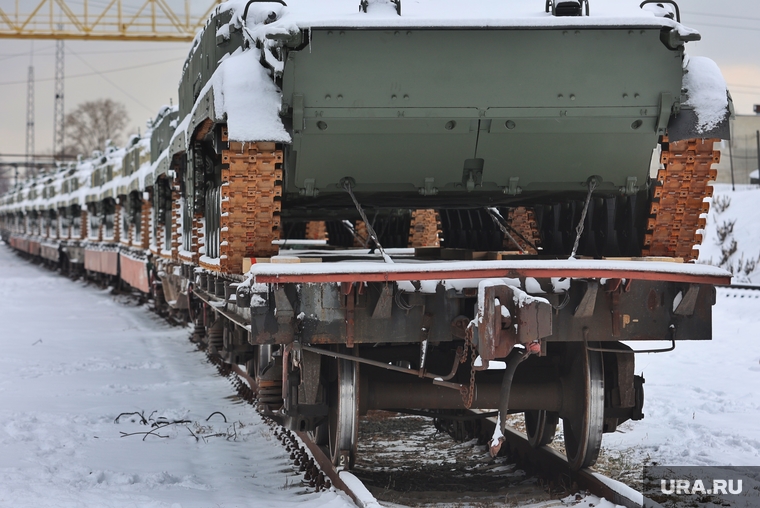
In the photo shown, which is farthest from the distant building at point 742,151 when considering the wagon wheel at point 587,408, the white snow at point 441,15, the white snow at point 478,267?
the white snow at point 478,267

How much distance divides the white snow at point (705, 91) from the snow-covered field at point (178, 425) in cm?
241

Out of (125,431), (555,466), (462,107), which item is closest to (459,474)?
(555,466)

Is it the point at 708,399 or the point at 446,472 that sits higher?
the point at 708,399

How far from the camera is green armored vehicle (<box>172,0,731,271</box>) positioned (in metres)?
6.58

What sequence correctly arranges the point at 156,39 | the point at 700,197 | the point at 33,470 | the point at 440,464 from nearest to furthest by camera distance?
the point at 33,470
the point at 700,197
the point at 440,464
the point at 156,39

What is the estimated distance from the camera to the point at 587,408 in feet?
22.1

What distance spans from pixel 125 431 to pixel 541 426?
11.2 ft

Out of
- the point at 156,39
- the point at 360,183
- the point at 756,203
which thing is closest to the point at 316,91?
the point at 360,183

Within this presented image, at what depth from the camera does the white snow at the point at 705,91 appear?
676cm

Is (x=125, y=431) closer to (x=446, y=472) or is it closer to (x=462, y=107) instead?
(x=446, y=472)

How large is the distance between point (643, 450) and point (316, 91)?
3.66m

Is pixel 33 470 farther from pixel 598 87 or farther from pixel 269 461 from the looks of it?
pixel 598 87

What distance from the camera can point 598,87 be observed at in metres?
6.80

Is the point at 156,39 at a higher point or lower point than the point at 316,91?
higher
